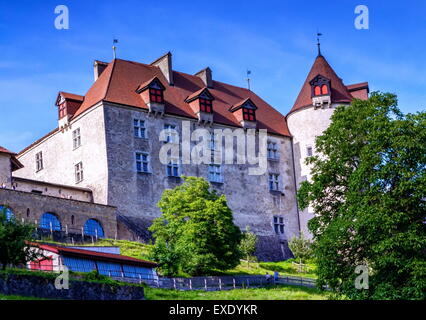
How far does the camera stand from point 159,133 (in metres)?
70.4

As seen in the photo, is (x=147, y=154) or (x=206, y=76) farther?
(x=206, y=76)

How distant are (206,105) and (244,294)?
2725 centimetres

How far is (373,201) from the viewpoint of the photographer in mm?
46344

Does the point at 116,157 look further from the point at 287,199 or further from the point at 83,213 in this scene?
the point at 287,199

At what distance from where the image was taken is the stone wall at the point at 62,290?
125 ft

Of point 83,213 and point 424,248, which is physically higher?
point 83,213

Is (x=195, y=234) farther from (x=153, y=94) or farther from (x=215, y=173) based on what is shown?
(x=153, y=94)

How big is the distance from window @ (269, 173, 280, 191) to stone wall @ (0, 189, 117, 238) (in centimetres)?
1832

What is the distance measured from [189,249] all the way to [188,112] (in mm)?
20738

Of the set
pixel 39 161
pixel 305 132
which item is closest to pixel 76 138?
pixel 39 161

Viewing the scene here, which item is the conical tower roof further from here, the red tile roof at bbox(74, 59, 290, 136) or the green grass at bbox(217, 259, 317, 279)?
the green grass at bbox(217, 259, 317, 279)

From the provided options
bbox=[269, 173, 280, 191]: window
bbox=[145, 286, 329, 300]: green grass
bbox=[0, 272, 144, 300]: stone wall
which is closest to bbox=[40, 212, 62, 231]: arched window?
bbox=[145, 286, 329, 300]: green grass
